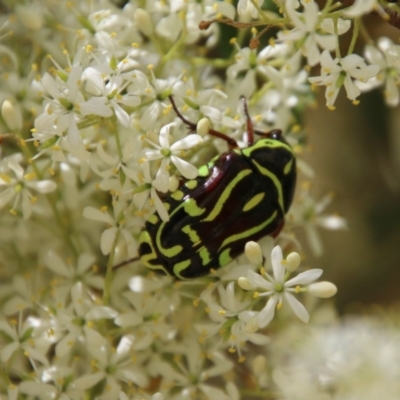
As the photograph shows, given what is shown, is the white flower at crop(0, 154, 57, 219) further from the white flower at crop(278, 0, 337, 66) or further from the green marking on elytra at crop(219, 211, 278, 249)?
the white flower at crop(278, 0, 337, 66)

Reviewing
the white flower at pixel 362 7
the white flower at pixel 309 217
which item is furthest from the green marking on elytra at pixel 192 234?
the white flower at pixel 362 7

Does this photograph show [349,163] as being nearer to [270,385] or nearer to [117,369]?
[270,385]

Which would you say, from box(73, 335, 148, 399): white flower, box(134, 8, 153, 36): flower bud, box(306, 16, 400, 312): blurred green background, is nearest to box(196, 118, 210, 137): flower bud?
box(134, 8, 153, 36): flower bud

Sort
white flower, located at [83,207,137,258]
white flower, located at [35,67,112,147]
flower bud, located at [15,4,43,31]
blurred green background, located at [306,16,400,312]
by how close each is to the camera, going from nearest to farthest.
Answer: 1. white flower, located at [35,67,112,147]
2. white flower, located at [83,207,137,258]
3. flower bud, located at [15,4,43,31]
4. blurred green background, located at [306,16,400,312]

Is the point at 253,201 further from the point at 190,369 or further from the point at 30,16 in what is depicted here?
the point at 30,16

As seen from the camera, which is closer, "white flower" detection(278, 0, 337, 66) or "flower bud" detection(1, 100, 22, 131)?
"white flower" detection(278, 0, 337, 66)
